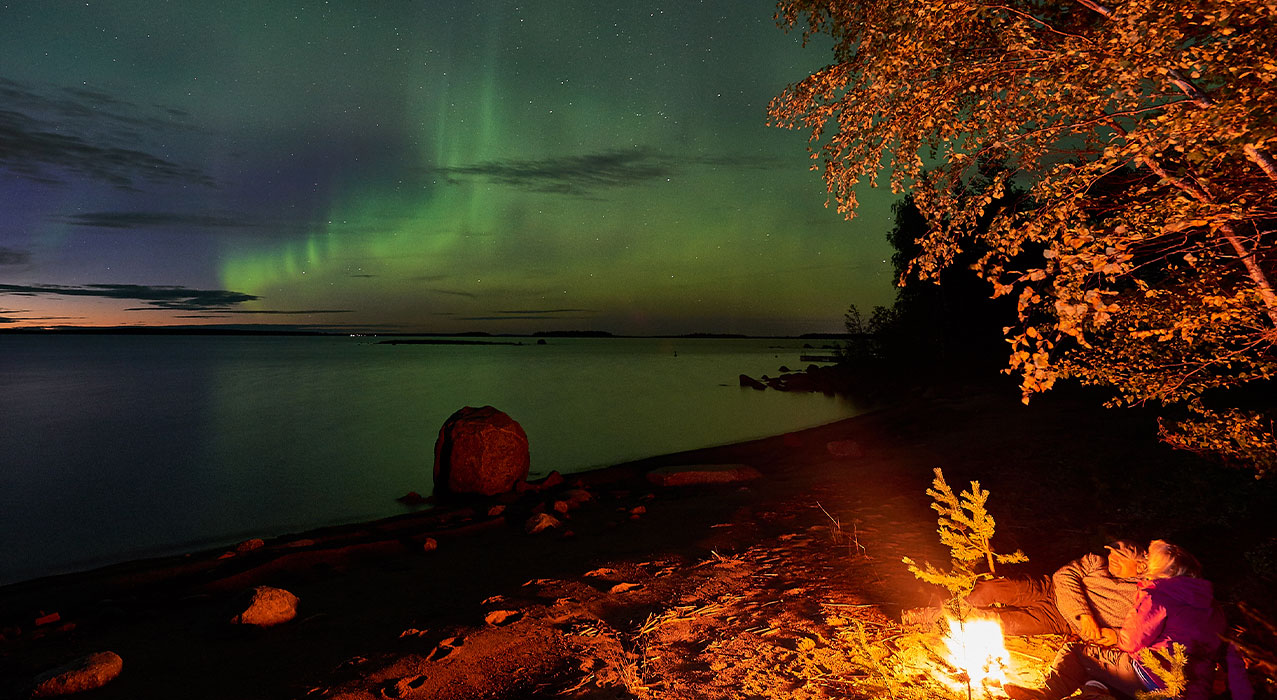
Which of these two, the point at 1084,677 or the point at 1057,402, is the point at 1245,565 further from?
the point at 1057,402

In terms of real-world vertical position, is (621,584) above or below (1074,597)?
below

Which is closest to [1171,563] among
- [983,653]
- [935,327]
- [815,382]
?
[983,653]

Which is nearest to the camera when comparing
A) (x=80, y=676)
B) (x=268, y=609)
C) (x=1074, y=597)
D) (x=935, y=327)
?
(x=1074, y=597)

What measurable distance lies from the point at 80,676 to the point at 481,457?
9.64 m

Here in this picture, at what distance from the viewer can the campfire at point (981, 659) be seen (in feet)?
14.4

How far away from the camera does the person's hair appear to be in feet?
13.5

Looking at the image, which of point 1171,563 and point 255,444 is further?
point 255,444

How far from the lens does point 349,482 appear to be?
19.7m

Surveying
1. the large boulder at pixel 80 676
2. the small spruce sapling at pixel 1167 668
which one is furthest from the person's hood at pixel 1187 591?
the large boulder at pixel 80 676

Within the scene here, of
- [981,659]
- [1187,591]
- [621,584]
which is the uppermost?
[1187,591]

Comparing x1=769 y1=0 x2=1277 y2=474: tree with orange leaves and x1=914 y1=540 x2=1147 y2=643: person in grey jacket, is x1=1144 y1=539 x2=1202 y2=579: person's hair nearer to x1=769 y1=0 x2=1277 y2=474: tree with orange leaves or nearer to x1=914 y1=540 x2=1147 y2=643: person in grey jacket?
x1=914 y1=540 x2=1147 y2=643: person in grey jacket

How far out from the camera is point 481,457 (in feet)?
50.5

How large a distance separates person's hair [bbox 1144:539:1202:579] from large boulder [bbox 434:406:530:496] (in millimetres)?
13545

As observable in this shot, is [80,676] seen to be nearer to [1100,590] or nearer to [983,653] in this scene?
[983,653]
